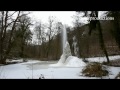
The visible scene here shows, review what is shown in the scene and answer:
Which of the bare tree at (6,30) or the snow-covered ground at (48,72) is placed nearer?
the snow-covered ground at (48,72)

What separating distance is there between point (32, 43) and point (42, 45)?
1905 millimetres

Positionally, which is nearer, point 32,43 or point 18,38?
point 18,38

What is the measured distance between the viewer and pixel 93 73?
4.80m

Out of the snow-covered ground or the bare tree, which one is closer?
the snow-covered ground

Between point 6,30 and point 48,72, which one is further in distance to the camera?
point 6,30

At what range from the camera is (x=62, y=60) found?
11305 mm

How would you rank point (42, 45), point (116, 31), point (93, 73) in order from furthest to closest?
point (42, 45), point (116, 31), point (93, 73)
